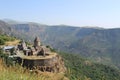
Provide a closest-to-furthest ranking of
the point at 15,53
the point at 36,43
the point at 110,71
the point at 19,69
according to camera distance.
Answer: the point at 19,69 → the point at 15,53 → the point at 36,43 → the point at 110,71

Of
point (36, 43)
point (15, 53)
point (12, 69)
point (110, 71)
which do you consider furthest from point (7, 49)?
point (110, 71)

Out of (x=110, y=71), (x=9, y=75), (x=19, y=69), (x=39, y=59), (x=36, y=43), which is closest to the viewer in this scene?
(x=9, y=75)

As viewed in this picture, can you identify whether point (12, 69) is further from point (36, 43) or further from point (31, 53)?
point (36, 43)

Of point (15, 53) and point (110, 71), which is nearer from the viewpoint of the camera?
point (15, 53)

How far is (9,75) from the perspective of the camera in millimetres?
5742

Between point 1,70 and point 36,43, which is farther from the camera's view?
point 36,43

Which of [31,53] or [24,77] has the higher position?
[24,77]

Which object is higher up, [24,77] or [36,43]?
[24,77]

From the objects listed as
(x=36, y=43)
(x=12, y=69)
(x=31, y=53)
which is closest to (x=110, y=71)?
(x=36, y=43)

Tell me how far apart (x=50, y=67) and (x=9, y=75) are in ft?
94.9

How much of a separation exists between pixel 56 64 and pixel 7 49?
24.3 ft

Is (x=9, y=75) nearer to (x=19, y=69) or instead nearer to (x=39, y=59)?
(x=19, y=69)

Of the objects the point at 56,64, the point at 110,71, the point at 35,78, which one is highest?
the point at 35,78

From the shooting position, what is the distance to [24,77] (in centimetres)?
574
